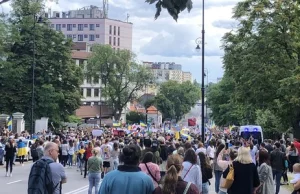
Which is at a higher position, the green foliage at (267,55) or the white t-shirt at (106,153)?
the green foliage at (267,55)

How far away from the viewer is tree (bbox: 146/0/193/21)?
6500 mm

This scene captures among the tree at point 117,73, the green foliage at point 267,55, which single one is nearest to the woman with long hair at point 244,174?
the green foliage at point 267,55

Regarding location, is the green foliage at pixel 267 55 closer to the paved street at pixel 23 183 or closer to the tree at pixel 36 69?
the paved street at pixel 23 183

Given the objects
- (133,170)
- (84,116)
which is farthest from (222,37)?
(84,116)

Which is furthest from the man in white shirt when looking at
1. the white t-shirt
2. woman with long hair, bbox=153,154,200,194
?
woman with long hair, bbox=153,154,200,194

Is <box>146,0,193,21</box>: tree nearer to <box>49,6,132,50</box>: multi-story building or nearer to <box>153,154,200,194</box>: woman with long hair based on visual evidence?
<box>153,154,200,194</box>: woman with long hair

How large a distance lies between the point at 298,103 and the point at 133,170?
25.9 m

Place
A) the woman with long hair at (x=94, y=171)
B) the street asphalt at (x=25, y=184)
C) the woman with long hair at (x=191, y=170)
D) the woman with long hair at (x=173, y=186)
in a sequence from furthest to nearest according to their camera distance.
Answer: the street asphalt at (x=25, y=184) → the woman with long hair at (x=94, y=171) → the woman with long hair at (x=191, y=170) → the woman with long hair at (x=173, y=186)

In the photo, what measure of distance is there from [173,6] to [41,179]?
10.4 ft

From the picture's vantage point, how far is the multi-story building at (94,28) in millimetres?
158750

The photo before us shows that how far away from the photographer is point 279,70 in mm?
38281

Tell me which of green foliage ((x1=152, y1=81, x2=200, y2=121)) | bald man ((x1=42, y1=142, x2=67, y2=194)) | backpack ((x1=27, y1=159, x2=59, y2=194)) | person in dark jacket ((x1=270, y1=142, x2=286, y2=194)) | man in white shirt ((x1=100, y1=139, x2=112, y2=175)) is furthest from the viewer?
green foliage ((x1=152, y1=81, x2=200, y2=121))

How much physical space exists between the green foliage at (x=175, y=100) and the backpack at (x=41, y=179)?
135574 mm

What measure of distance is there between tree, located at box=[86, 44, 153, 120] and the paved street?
73052mm
